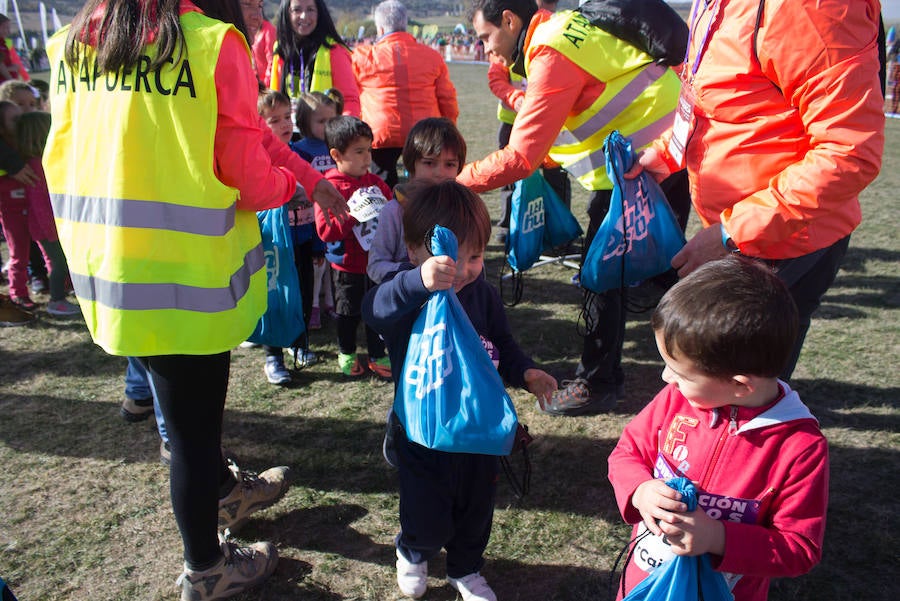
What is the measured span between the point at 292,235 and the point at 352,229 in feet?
1.15

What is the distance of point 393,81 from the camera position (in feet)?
16.5

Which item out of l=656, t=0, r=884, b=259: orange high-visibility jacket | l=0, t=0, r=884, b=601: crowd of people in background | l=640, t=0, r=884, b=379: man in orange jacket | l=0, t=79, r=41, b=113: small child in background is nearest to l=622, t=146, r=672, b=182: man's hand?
l=0, t=0, r=884, b=601: crowd of people in background

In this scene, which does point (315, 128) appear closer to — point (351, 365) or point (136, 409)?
point (351, 365)

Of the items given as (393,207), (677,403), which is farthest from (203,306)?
(677,403)

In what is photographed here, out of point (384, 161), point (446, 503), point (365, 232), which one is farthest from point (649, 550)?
point (384, 161)

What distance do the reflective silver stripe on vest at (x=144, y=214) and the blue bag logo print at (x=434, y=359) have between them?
0.62 metres

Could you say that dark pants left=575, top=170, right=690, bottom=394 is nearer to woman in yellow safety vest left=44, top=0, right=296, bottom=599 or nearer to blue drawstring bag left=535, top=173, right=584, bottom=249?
blue drawstring bag left=535, top=173, right=584, bottom=249

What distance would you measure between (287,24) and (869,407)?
14.0 ft

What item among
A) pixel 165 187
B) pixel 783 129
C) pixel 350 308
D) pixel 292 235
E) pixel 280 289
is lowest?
pixel 350 308

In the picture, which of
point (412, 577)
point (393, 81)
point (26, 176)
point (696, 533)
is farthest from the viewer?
point (393, 81)

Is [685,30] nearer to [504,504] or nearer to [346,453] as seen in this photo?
[504,504]

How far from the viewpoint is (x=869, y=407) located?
349 centimetres

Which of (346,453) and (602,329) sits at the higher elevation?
(602,329)

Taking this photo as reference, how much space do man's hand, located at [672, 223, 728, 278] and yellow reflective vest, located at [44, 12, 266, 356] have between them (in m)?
1.34
